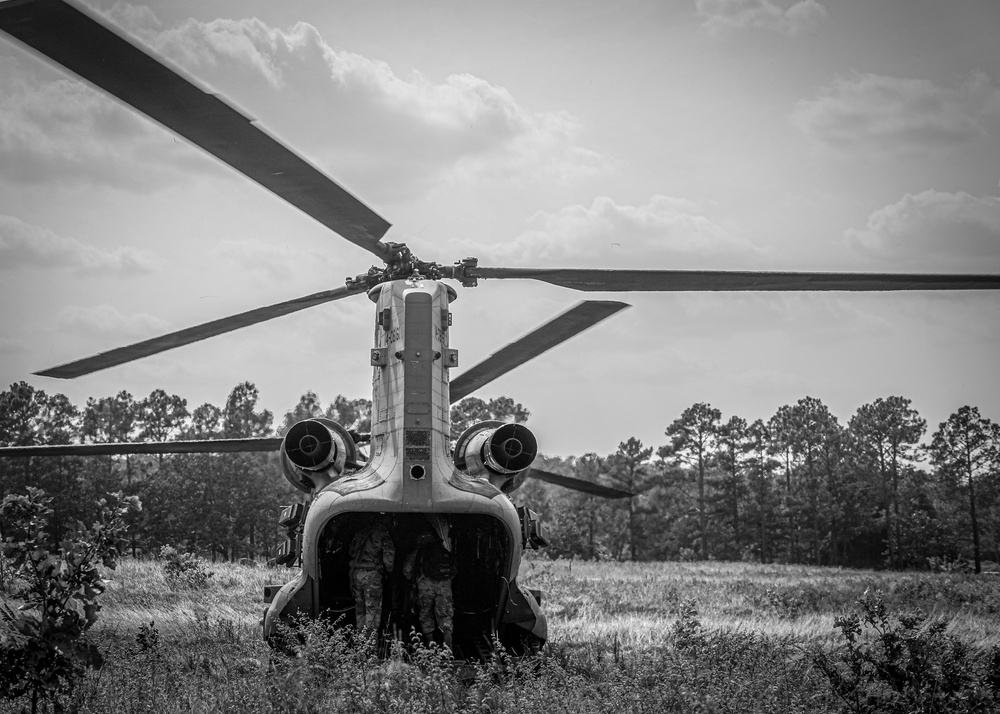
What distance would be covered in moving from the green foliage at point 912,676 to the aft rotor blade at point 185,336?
6.70 meters

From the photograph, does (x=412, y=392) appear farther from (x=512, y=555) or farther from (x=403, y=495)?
(x=512, y=555)

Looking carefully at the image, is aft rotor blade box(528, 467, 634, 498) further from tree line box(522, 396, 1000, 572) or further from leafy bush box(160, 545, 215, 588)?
tree line box(522, 396, 1000, 572)

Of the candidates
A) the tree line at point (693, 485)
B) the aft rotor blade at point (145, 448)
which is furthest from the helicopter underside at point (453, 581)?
the tree line at point (693, 485)

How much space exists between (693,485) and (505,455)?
65.3 meters

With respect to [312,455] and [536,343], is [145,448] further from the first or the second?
[536,343]

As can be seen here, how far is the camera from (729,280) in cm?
817

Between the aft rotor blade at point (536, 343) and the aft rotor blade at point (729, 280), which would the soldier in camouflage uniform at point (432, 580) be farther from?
the aft rotor blade at point (729, 280)

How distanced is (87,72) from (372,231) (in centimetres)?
362

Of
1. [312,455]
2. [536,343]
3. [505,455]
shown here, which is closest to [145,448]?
[312,455]

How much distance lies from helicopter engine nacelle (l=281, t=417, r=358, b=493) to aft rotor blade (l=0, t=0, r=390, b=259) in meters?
3.31

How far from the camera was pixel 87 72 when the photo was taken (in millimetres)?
4973

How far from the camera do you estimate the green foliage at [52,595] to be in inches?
226

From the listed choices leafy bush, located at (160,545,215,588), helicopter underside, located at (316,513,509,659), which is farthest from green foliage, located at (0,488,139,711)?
leafy bush, located at (160,545,215,588)

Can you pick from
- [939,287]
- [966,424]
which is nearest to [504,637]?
[939,287]
